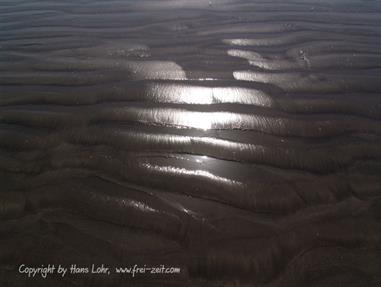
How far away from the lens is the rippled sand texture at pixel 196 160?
1801mm

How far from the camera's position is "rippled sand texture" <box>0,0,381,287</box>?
1.80 meters

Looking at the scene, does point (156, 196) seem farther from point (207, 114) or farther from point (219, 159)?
point (207, 114)

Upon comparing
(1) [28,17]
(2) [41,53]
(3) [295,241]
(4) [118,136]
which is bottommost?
(3) [295,241]

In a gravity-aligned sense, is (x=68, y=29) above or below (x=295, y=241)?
above

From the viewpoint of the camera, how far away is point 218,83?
3.36m

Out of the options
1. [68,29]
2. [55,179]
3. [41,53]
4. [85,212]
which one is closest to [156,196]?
[85,212]

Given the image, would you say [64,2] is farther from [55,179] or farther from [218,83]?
[55,179]

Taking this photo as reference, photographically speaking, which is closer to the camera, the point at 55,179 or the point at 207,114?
the point at 55,179

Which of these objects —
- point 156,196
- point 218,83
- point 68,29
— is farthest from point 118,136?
point 68,29

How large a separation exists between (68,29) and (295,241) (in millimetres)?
4594

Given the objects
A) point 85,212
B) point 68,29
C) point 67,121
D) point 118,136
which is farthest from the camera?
point 68,29

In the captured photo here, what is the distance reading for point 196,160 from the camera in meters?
2.35

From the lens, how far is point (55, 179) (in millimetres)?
2273

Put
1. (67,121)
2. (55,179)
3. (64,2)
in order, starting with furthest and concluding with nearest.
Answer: (64,2) < (67,121) < (55,179)
